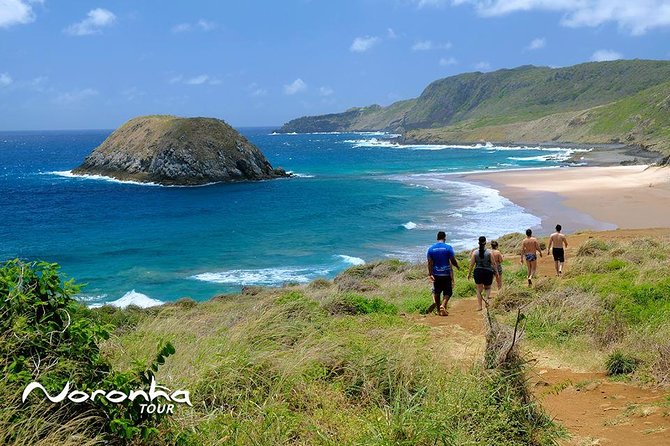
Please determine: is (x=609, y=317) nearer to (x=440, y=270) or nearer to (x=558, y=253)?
(x=440, y=270)

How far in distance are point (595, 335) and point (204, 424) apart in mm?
6742

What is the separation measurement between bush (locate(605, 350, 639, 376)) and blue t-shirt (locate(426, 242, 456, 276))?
14.5ft

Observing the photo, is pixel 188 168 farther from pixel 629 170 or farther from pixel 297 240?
pixel 629 170

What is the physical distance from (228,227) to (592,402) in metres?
38.8

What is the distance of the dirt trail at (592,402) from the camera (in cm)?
533

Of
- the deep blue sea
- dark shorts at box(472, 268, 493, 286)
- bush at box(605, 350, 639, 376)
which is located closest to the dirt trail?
bush at box(605, 350, 639, 376)

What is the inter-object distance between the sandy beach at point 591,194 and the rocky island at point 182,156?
3016cm

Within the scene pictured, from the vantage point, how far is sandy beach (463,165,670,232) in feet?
124

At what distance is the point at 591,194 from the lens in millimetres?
50344

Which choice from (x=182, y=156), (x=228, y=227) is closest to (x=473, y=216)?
(x=228, y=227)

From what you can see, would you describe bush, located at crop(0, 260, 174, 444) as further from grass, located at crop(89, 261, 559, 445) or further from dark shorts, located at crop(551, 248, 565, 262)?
dark shorts, located at crop(551, 248, 565, 262)

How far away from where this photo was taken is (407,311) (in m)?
12.3

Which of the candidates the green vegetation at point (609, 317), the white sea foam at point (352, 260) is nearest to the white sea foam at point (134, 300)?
the white sea foam at point (352, 260)

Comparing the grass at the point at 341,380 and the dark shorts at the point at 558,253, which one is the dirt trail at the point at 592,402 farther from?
the dark shorts at the point at 558,253
